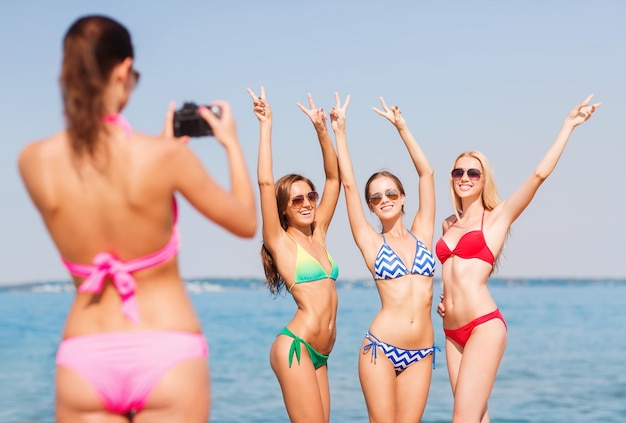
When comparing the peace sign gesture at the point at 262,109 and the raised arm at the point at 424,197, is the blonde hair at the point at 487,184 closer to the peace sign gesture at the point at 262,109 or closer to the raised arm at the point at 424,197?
the raised arm at the point at 424,197

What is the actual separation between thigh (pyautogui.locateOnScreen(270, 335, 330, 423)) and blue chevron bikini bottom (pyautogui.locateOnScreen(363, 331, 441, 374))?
0.54m

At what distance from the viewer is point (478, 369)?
20.8 ft

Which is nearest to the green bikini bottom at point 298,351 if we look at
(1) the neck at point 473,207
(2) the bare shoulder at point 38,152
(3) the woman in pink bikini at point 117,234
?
(1) the neck at point 473,207

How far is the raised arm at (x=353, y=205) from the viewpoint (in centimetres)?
668

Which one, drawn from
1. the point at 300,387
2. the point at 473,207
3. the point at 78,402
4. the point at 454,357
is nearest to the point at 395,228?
the point at 473,207

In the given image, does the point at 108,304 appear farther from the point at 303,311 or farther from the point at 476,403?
the point at 476,403

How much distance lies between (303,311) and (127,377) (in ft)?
10.4

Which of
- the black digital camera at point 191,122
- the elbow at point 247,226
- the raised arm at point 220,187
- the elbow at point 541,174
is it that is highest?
the black digital camera at point 191,122

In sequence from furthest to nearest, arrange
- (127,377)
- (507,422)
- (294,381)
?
(507,422) < (294,381) < (127,377)

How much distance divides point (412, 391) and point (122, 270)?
3668 mm

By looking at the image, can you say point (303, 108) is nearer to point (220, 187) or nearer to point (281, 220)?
point (281, 220)

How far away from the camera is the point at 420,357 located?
21.2 feet

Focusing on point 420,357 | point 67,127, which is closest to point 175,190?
point 67,127

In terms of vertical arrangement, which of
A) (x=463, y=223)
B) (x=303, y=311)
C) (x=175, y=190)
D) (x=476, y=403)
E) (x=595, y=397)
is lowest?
(x=595, y=397)
